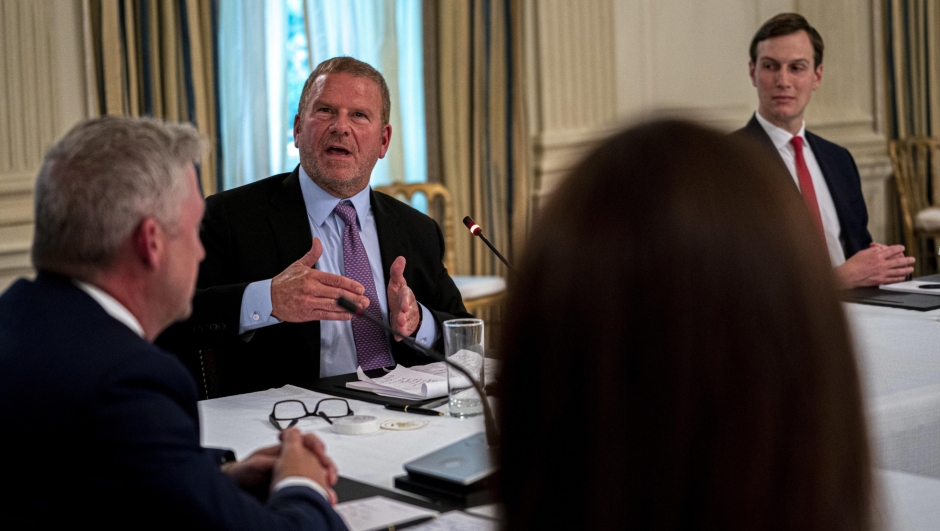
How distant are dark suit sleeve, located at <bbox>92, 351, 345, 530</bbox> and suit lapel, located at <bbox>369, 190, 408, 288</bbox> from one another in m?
1.49

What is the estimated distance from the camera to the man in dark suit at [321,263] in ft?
7.13

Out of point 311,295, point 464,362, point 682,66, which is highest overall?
point 682,66

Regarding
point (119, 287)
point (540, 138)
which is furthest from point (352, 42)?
point (119, 287)

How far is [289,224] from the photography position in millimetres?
2494

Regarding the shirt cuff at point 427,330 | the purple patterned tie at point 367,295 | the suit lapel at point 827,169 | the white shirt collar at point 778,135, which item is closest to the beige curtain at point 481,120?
the white shirt collar at point 778,135

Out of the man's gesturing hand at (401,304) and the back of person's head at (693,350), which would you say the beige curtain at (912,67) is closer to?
the man's gesturing hand at (401,304)

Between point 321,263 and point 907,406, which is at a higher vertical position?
point 321,263

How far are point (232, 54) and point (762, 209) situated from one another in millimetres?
3811

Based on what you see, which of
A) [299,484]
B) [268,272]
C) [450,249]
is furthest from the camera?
[450,249]

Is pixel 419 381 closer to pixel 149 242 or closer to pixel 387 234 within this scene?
pixel 387 234

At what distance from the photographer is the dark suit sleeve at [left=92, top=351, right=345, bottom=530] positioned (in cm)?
98

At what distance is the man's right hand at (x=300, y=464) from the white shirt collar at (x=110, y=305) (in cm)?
28

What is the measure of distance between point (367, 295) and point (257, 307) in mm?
372

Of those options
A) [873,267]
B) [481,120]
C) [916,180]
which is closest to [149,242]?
[873,267]
